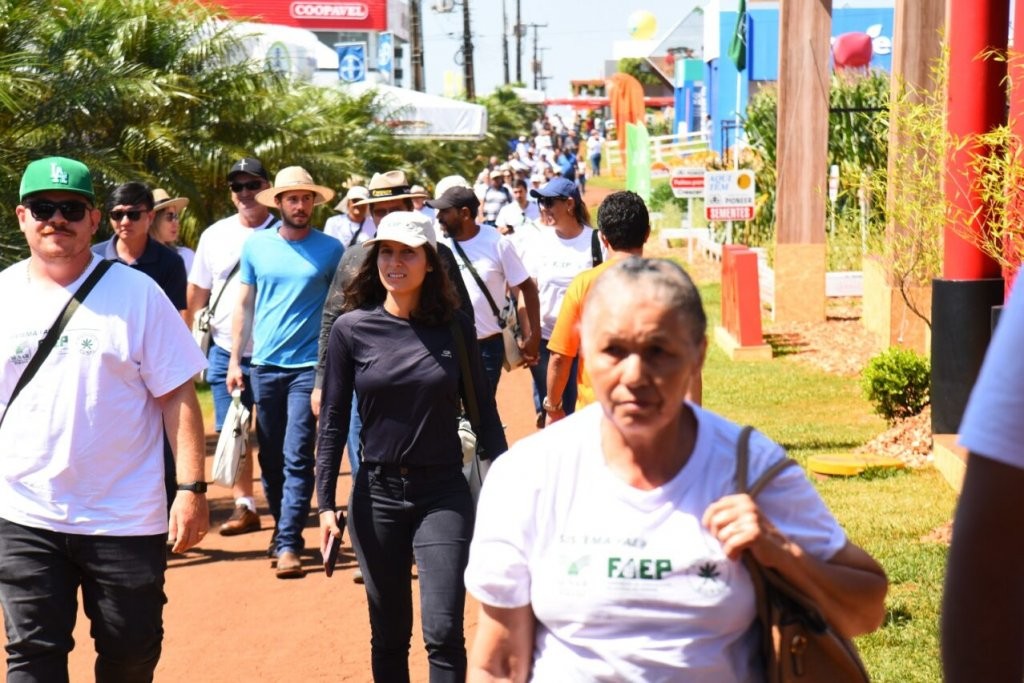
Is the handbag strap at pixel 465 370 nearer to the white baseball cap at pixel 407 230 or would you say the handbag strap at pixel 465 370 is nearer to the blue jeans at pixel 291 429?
the white baseball cap at pixel 407 230

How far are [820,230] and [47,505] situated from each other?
14.2 meters

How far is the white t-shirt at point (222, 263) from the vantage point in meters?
9.43

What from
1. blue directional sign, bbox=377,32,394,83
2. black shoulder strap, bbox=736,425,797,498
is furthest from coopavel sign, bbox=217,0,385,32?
black shoulder strap, bbox=736,425,797,498

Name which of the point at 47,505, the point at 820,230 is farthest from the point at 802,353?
the point at 47,505

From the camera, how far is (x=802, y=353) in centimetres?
1689

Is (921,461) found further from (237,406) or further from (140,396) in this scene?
(140,396)

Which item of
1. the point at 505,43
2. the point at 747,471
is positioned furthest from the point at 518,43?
the point at 747,471

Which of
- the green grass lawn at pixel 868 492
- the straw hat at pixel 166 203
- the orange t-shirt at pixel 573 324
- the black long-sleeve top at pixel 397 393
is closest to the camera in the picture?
the black long-sleeve top at pixel 397 393

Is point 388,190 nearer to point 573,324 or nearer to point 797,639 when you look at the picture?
point 573,324

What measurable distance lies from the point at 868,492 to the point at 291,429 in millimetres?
3621

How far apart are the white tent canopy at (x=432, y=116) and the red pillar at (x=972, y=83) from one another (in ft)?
63.4

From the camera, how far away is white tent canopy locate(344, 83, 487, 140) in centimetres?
2877

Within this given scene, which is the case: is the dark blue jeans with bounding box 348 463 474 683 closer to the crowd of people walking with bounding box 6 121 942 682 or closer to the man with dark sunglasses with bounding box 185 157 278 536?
the crowd of people walking with bounding box 6 121 942 682

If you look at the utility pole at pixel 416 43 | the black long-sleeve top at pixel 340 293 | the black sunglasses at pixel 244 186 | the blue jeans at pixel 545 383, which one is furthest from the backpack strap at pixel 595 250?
the utility pole at pixel 416 43
